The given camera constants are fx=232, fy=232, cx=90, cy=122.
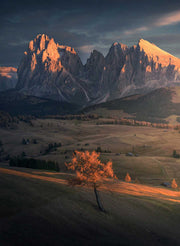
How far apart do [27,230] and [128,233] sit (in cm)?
1943

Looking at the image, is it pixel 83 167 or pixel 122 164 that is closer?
pixel 83 167

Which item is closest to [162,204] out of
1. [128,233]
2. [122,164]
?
[128,233]

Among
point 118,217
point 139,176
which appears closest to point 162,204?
point 118,217

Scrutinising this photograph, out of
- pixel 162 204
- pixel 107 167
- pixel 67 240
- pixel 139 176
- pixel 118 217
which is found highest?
pixel 107 167

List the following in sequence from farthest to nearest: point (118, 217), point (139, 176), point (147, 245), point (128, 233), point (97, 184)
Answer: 1. point (139, 176)
2. point (97, 184)
3. point (118, 217)
4. point (128, 233)
5. point (147, 245)

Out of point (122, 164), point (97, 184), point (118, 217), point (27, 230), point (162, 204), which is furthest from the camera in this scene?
point (122, 164)

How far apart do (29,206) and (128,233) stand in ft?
61.9

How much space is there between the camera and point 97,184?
54.9 metres

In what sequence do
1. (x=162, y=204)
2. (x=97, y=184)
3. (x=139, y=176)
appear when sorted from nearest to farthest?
(x=97, y=184)
(x=162, y=204)
(x=139, y=176)

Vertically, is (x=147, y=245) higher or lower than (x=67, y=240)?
lower

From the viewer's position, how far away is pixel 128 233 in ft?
141

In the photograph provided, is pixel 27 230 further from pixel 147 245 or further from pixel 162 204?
pixel 162 204

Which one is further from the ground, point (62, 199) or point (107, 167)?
point (107, 167)

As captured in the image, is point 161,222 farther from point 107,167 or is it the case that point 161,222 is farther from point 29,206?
point 29,206
